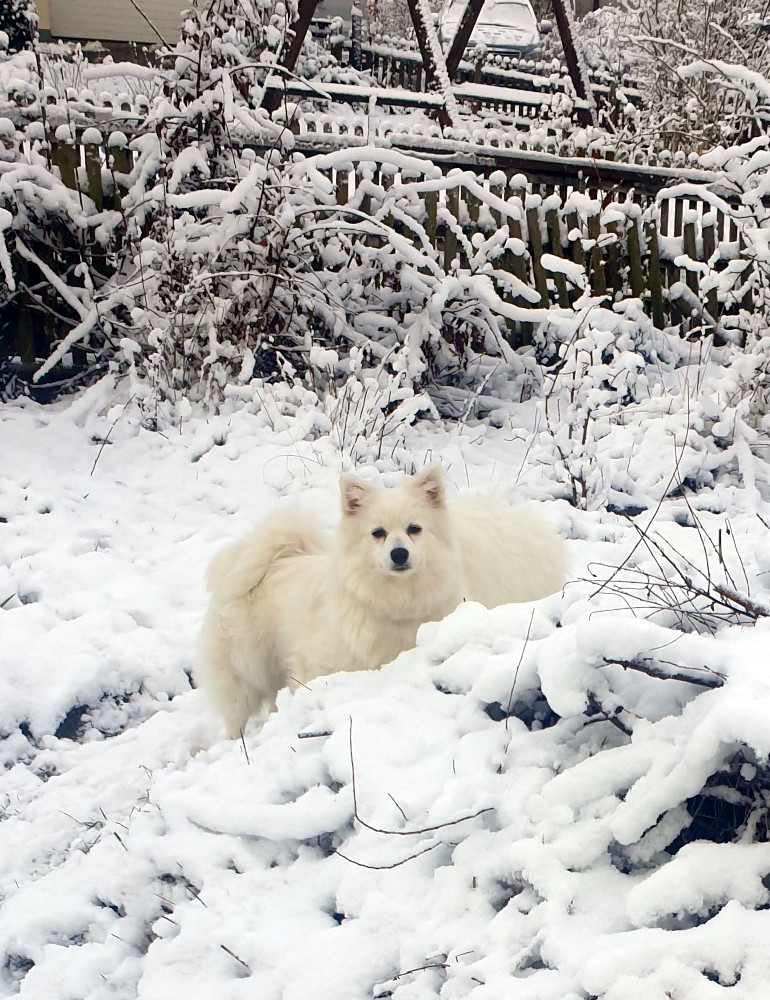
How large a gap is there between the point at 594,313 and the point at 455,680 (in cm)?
468

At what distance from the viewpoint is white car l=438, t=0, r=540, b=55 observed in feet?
73.3

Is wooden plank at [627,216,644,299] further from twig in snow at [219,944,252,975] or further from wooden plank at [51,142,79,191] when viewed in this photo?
twig in snow at [219,944,252,975]

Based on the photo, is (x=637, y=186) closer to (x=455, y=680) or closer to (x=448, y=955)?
(x=455, y=680)

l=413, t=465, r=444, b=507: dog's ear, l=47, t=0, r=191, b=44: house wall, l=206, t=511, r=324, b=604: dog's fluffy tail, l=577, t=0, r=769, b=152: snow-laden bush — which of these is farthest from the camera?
l=47, t=0, r=191, b=44: house wall

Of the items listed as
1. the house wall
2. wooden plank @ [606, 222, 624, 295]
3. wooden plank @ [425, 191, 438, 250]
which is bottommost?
wooden plank @ [606, 222, 624, 295]

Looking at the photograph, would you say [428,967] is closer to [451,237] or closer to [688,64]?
[451,237]

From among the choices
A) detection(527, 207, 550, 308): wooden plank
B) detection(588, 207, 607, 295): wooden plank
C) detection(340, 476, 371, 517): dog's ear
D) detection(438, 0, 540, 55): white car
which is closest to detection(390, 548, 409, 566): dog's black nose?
detection(340, 476, 371, 517): dog's ear

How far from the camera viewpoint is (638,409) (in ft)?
22.5

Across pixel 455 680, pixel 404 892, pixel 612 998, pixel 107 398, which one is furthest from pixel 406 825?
pixel 107 398

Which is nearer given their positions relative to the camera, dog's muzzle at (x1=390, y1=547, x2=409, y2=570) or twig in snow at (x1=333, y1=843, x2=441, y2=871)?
twig in snow at (x1=333, y1=843, x2=441, y2=871)

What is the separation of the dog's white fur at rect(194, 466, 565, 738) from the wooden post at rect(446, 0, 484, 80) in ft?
33.3

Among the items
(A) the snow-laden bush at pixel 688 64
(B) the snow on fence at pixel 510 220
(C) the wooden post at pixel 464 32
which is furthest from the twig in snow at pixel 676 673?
(C) the wooden post at pixel 464 32

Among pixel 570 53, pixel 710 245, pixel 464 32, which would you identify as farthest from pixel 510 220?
Answer: pixel 570 53

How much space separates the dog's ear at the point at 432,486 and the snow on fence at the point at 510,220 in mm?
3796
